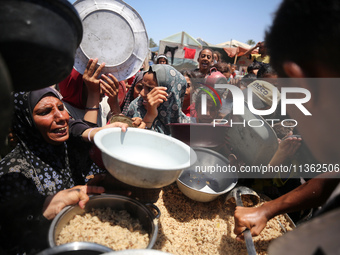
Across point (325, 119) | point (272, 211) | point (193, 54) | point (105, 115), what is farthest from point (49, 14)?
point (193, 54)

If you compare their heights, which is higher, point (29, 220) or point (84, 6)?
point (84, 6)

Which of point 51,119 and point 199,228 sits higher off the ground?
point 51,119

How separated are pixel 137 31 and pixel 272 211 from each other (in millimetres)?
1922

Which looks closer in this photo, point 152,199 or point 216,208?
point 152,199

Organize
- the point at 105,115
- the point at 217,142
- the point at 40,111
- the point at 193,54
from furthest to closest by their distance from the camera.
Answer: the point at 193,54, the point at 105,115, the point at 217,142, the point at 40,111

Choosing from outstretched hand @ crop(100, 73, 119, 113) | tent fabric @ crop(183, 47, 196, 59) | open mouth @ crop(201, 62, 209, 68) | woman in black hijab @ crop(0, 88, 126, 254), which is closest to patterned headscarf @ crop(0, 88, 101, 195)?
woman in black hijab @ crop(0, 88, 126, 254)

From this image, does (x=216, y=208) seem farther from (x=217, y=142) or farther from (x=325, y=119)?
(x=325, y=119)

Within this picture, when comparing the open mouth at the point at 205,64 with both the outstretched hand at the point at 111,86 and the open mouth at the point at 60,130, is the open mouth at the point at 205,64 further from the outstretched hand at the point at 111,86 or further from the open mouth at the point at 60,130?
the open mouth at the point at 60,130

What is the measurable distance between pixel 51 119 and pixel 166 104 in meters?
1.42

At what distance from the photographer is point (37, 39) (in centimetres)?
62

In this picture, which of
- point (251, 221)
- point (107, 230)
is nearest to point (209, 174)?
point (251, 221)

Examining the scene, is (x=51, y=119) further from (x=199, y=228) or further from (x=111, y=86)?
(x=199, y=228)

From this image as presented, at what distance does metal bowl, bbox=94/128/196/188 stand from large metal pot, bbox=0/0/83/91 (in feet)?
1.59

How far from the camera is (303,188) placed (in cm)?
145
